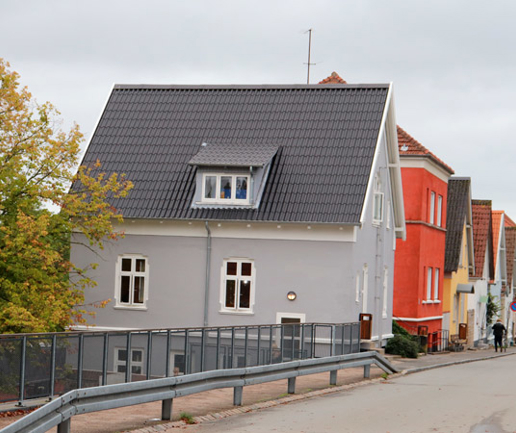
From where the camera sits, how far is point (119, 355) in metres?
15.3

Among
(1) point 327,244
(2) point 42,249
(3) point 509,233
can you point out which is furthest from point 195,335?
(3) point 509,233

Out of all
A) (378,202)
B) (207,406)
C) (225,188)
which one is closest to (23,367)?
(207,406)

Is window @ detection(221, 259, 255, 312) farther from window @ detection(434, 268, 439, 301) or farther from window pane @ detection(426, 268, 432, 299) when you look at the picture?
window @ detection(434, 268, 439, 301)

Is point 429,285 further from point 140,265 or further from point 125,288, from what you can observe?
point 125,288

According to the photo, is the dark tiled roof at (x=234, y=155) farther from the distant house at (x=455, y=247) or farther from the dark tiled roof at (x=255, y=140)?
the distant house at (x=455, y=247)

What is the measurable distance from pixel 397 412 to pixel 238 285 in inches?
598

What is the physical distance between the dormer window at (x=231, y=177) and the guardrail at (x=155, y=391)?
1039 cm

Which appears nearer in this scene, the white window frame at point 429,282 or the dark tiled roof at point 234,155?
the dark tiled roof at point 234,155

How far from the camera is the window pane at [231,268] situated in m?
31.7

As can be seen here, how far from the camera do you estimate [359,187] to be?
30.8 meters

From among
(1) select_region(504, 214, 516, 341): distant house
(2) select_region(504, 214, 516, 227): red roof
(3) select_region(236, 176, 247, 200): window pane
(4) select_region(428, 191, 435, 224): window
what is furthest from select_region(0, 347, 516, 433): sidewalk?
(2) select_region(504, 214, 516, 227): red roof

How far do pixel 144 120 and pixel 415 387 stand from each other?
54.6ft

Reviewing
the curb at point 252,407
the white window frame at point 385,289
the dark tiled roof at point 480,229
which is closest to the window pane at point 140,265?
the white window frame at point 385,289

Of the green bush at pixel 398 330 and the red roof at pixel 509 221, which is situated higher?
the red roof at pixel 509 221
